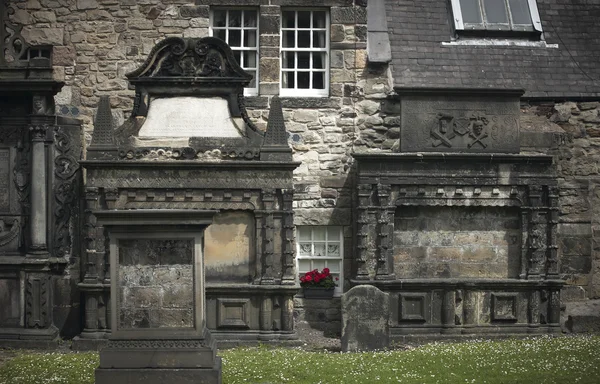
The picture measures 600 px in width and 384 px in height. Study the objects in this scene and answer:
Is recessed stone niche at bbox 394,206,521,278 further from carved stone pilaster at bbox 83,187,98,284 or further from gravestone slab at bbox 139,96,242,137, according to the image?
carved stone pilaster at bbox 83,187,98,284

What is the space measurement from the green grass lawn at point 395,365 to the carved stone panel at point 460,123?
141 inches

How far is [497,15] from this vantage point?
17.9 metres

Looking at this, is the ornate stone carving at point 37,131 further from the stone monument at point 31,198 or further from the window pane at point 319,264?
the window pane at point 319,264

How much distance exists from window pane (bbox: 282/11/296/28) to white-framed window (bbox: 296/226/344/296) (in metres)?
3.63

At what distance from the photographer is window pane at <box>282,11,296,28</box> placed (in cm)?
1725

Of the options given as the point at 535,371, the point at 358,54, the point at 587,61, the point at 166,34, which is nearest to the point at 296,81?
the point at 358,54

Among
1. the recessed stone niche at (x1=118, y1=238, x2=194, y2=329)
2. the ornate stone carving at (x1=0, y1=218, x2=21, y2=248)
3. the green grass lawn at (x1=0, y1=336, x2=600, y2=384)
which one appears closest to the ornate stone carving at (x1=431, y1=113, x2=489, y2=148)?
the green grass lawn at (x1=0, y1=336, x2=600, y2=384)

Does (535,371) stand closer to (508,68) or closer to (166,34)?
(508,68)

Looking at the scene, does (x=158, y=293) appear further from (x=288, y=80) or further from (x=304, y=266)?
(x=288, y=80)

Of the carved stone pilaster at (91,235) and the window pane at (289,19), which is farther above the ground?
the window pane at (289,19)

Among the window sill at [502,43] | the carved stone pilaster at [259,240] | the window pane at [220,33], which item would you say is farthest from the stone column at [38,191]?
the window sill at [502,43]

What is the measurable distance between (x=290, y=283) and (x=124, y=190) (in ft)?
9.75

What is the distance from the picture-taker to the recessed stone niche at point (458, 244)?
1609 cm

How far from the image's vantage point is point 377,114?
16953 mm
